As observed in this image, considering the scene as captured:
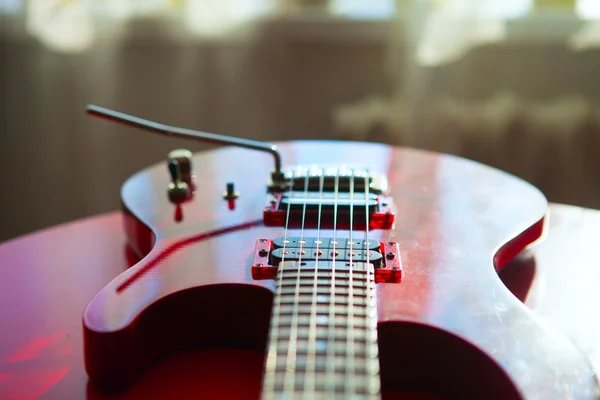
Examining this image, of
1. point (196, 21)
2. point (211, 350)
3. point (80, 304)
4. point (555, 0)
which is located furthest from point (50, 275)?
point (555, 0)

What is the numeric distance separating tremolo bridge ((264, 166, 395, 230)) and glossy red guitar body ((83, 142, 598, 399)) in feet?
0.07

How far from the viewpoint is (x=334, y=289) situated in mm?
583

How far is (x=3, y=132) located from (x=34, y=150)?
81 millimetres

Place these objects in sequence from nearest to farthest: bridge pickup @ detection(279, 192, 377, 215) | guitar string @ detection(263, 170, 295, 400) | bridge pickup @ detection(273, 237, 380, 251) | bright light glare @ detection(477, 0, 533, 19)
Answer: guitar string @ detection(263, 170, 295, 400)
bridge pickup @ detection(273, 237, 380, 251)
bridge pickup @ detection(279, 192, 377, 215)
bright light glare @ detection(477, 0, 533, 19)

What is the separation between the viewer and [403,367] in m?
0.59

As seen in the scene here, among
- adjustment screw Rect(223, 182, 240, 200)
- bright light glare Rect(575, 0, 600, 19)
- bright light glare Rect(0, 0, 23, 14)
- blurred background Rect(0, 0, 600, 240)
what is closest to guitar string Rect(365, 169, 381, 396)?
adjustment screw Rect(223, 182, 240, 200)

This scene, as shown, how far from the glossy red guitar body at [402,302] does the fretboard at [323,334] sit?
0.09ft

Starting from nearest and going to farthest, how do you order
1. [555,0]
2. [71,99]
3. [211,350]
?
[211,350], [555,0], [71,99]

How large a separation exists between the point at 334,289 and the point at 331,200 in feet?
0.76

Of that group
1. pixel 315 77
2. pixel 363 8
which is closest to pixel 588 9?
pixel 363 8

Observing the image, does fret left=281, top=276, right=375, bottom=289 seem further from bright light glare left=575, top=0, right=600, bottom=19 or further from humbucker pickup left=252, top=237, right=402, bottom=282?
bright light glare left=575, top=0, right=600, bottom=19

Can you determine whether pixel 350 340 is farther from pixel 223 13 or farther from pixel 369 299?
pixel 223 13

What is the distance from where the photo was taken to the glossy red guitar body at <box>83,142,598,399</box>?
0.54 meters

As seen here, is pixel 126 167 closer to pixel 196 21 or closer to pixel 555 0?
pixel 196 21
